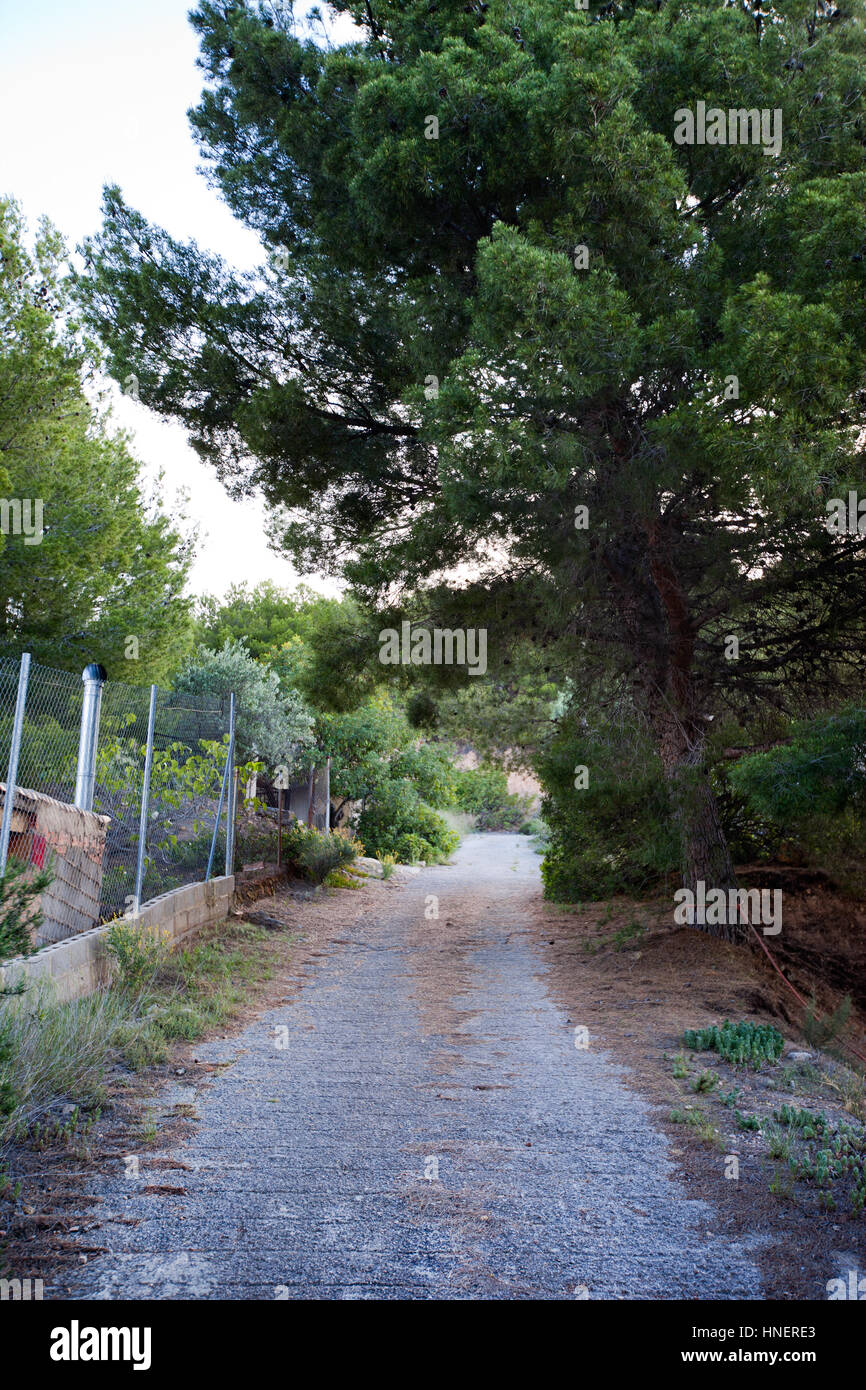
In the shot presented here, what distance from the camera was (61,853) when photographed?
20.5 feet

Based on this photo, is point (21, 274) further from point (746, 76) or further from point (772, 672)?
point (772, 672)

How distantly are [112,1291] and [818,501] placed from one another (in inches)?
255

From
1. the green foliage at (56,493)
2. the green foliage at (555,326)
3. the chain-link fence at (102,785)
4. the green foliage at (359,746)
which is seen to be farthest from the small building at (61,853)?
the green foliage at (359,746)

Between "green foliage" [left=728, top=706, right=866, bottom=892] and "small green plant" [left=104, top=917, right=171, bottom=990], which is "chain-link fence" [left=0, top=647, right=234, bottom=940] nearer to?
"small green plant" [left=104, top=917, right=171, bottom=990]

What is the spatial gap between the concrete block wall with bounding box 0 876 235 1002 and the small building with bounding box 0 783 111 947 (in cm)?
13

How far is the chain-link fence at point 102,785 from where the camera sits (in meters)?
5.75

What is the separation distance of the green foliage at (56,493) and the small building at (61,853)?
26.2ft

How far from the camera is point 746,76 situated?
684cm

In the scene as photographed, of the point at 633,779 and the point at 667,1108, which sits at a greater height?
the point at 633,779

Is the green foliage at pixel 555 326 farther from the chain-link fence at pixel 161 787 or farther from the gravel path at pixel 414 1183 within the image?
the gravel path at pixel 414 1183

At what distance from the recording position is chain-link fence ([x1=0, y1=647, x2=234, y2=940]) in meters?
5.75

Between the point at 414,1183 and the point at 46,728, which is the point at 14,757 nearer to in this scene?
the point at 46,728

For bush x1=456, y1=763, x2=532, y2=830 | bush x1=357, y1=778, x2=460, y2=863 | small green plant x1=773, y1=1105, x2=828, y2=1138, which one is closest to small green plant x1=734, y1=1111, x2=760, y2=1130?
small green plant x1=773, y1=1105, x2=828, y2=1138
